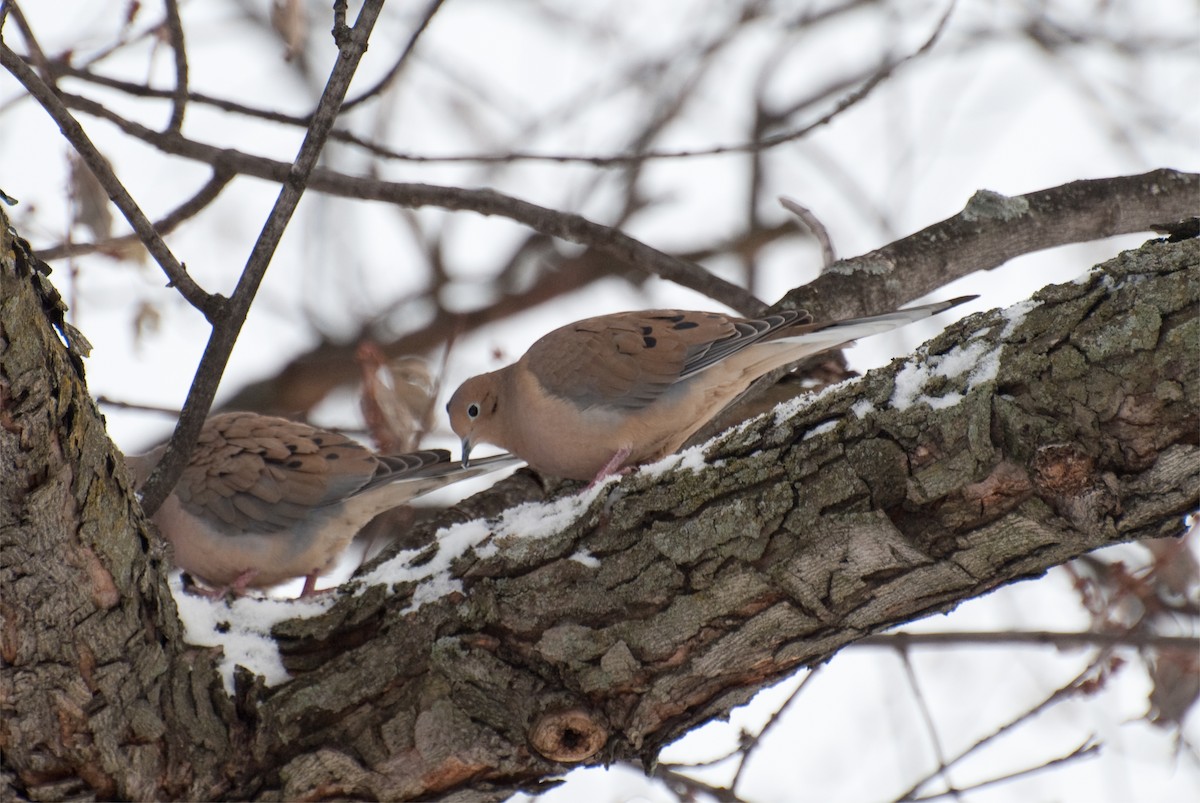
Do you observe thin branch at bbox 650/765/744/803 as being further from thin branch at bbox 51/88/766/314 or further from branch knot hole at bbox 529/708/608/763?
thin branch at bbox 51/88/766/314

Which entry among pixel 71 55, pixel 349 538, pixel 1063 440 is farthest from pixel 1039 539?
pixel 71 55

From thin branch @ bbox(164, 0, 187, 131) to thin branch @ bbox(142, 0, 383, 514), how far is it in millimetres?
1018

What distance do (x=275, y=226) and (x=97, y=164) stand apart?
44 cm

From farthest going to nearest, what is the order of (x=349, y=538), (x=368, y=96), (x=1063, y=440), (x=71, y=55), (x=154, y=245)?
1. (x=349, y=538)
2. (x=71, y=55)
3. (x=368, y=96)
4. (x=154, y=245)
5. (x=1063, y=440)

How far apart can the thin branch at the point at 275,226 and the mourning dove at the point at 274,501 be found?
1137 mm

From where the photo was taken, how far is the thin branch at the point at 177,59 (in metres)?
3.64

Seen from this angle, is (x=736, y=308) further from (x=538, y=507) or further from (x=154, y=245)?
(x=154, y=245)

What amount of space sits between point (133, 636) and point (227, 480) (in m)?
1.81

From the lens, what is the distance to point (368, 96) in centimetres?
388

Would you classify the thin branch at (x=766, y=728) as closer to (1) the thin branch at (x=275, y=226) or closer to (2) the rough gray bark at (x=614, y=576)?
(2) the rough gray bark at (x=614, y=576)

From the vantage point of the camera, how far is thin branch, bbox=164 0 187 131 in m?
3.64

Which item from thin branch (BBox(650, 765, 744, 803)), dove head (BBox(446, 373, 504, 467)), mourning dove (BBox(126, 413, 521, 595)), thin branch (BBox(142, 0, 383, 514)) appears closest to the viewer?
thin branch (BBox(142, 0, 383, 514))

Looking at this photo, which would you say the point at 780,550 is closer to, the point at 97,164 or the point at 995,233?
the point at 97,164

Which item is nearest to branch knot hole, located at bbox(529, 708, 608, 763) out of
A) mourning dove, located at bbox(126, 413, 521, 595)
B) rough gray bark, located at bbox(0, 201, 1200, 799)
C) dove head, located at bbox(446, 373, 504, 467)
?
rough gray bark, located at bbox(0, 201, 1200, 799)
